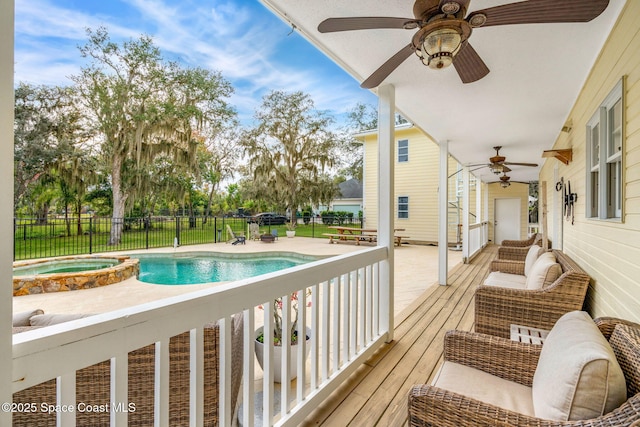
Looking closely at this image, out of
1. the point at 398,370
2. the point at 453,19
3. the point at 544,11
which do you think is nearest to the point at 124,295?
the point at 398,370

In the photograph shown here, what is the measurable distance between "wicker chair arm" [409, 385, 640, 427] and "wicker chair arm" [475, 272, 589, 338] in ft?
6.07

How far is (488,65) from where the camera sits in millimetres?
2666

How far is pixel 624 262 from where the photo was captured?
1.87m

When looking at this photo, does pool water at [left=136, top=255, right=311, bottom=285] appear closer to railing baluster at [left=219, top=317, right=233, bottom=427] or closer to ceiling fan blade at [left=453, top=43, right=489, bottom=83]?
railing baluster at [left=219, top=317, right=233, bottom=427]

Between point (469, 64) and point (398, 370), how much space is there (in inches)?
90.8

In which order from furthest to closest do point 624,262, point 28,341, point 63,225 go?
1. point 63,225
2. point 624,262
3. point 28,341

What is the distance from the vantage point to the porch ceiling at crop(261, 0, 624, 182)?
1.98m

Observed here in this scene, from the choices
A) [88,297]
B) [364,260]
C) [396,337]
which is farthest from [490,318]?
[88,297]

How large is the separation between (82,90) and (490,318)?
948 cm

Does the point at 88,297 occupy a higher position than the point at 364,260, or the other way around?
the point at 364,260

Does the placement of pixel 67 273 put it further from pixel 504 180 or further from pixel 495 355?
pixel 504 180

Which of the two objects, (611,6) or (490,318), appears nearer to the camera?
(611,6)

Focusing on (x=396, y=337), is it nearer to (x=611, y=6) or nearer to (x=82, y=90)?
(x=611, y=6)

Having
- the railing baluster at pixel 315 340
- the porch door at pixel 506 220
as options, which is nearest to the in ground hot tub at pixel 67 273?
the railing baluster at pixel 315 340
